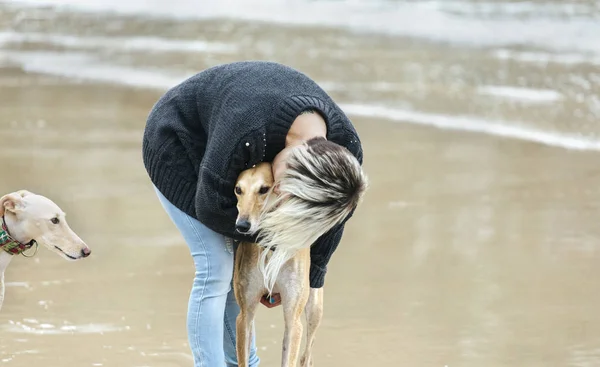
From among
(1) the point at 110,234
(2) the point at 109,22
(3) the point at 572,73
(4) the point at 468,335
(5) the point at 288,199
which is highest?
(5) the point at 288,199

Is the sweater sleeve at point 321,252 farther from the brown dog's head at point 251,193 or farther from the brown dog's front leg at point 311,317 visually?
the brown dog's head at point 251,193

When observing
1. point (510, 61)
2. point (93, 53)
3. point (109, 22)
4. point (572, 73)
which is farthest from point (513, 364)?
point (109, 22)

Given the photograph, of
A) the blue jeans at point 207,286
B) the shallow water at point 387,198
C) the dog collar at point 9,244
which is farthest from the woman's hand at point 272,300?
the dog collar at point 9,244

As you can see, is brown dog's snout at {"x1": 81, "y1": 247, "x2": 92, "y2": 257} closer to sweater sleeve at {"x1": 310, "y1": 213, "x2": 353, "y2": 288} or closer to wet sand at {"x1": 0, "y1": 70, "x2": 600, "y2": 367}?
wet sand at {"x1": 0, "y1": 70, "x2": 600, "y2": 367}

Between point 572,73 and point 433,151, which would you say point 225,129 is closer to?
point 433,151

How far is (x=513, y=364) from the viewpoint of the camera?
178 inches

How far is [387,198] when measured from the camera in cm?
740

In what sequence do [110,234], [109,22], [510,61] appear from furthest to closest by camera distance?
[109,22]
[510,61]
[110,234]

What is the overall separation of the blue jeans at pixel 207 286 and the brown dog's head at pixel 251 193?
1.05 ft

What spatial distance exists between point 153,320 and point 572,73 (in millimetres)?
9377

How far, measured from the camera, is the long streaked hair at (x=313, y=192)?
3.24 m

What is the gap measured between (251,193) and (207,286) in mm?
510

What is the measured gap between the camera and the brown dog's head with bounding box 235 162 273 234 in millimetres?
3482

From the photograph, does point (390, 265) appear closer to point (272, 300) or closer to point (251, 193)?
point (272, 300)
